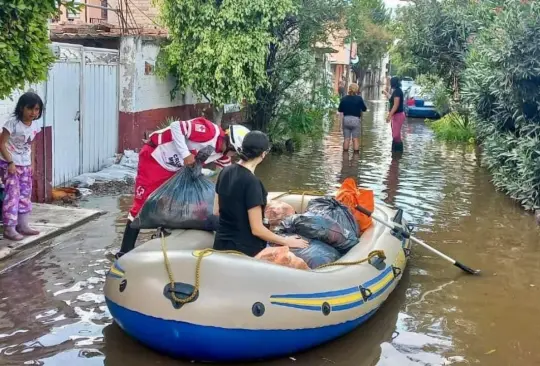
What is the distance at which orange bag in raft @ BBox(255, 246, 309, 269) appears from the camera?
4.68 meters

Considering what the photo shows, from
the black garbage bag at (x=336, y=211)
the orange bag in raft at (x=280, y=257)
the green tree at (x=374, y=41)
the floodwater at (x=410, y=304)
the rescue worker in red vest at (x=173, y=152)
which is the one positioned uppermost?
the green tree at (x=374, y=41)

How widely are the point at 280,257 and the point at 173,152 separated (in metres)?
1.62

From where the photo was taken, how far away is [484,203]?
10.1 metres

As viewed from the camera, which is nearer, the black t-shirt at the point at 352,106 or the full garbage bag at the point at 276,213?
the full garbage bag at the point at 276,213

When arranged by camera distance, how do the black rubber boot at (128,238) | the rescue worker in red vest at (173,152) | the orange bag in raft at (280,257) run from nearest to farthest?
the orange bag in raft at (280,257) → the rescue worker in red vest at (173,152) → the black rubber boot at (128,238)

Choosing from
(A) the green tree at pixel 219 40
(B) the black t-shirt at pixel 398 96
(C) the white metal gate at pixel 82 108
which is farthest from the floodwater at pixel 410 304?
(B) the black t-shirt at pixel 398 96

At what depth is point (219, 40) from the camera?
12.1 metres

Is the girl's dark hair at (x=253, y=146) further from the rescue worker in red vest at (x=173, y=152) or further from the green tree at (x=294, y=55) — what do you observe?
the green tree at (x=294, y=55)

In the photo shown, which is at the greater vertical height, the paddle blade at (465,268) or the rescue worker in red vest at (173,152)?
the rescue worker in red vest at (173,152)

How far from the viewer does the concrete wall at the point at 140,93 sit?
37.0 feet

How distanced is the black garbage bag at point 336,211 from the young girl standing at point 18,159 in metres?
2.80

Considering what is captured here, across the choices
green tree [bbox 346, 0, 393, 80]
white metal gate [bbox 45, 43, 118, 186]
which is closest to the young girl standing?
white metal gate [bbox 45, 43, 118, 186]

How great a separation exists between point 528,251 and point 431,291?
2040mm

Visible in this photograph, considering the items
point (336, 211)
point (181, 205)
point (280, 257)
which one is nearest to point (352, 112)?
point (336, 211)
